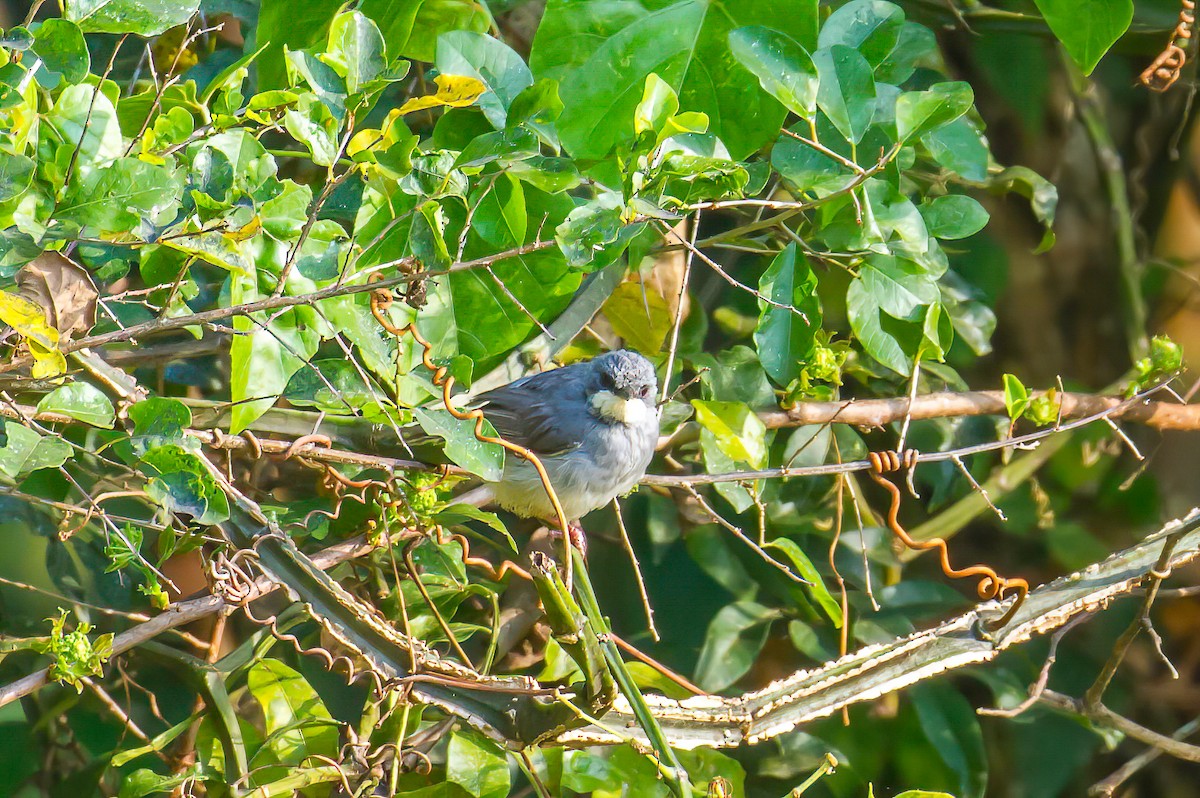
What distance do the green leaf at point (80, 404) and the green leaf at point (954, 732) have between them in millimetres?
1689

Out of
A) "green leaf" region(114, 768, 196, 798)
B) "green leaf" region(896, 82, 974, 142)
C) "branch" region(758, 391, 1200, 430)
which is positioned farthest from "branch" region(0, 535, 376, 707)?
"green leaf" region(896, 82, 974, 142)

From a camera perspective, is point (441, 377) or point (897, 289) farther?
point (897, 289)

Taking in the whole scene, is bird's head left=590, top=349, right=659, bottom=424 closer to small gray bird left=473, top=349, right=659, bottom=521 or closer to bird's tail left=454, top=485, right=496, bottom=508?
small gray bird left=473, top=349, right=659, bottom=521

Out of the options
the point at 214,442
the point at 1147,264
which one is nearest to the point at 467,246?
the point at 214,442

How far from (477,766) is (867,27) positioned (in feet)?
4.40

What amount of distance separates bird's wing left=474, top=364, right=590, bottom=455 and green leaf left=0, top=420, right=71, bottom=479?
1130mm

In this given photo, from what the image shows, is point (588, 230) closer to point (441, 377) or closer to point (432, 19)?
point (441, 377)

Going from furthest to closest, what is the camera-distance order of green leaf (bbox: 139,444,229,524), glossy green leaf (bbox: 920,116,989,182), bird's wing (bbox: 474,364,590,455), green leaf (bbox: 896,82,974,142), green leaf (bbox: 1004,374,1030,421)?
bird's wing (bbox: 474,364,590,455) < glossy green leaf (bbox: 920,116,989,182) < green leaf (bbox: 1004,374,1030,421) < green leaf (bbox: 896,82,974,142) < green leaf (bbox: 139,444,229,524)

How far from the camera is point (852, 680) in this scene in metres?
1.45

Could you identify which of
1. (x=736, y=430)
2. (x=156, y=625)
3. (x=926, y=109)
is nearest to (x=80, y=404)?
(x=156, y=625)

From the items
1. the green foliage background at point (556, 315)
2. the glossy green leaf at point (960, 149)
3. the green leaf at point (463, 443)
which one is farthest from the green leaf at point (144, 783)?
Answer: the glossy green leaf at point (960, 149)

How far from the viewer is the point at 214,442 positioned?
1393 mm

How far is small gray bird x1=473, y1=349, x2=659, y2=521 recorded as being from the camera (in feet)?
6.87

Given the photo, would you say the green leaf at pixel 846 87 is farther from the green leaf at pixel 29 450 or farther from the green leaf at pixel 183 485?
the green leaf at pixel 29 450
